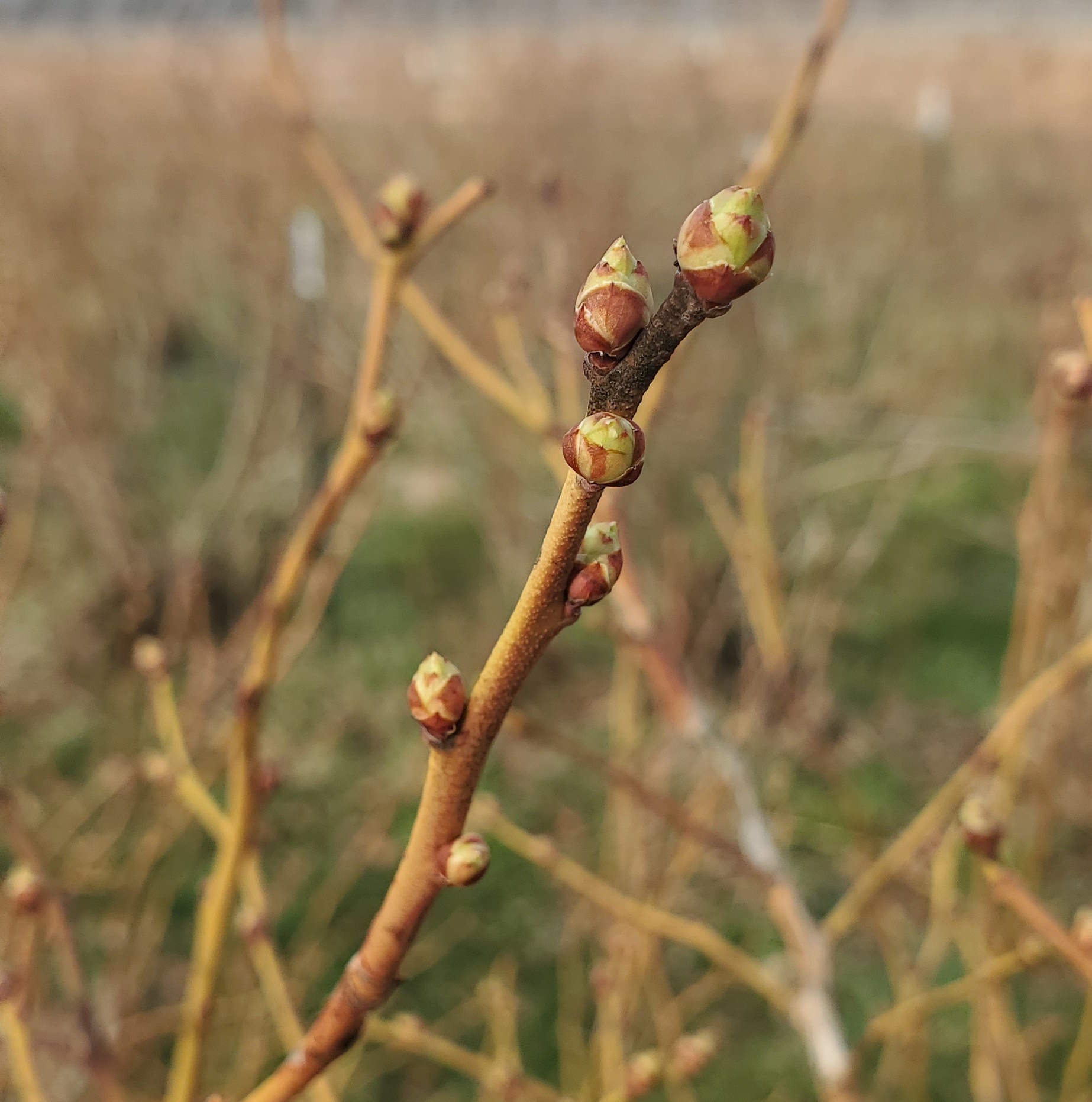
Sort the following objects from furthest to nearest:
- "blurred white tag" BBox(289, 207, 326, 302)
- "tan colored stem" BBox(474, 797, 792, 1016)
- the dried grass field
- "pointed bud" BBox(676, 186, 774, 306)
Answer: "blurred white tag" BBox(289, 207, 326, 302) < the dried grass field < "tan colored stem" BBox(474, 797, 792, 1016) < "pointed bud" BBox(676, 186, 774, 306)

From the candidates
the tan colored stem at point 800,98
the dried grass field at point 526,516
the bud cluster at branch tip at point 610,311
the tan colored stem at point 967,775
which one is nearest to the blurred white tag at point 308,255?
the dried grass field at point 526,516

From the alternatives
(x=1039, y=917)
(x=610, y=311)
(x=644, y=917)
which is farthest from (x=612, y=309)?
(x=644, y=917)

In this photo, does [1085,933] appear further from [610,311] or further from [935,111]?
[935,111]

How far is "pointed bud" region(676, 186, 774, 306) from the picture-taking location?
0.18 meters

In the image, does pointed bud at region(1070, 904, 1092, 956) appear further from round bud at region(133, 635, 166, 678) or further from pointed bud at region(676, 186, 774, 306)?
round bud at region(133, 635, 166, 678)

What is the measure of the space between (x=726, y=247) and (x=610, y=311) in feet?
0.08

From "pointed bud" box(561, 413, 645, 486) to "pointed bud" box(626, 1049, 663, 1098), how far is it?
1.62 feet

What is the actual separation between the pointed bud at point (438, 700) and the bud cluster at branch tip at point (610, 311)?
0.11 metres

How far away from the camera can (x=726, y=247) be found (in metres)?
0.18

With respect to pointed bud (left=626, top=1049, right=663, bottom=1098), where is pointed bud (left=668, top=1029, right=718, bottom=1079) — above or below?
above

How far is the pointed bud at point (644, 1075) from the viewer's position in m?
0.57

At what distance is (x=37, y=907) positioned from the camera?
1.64 ft

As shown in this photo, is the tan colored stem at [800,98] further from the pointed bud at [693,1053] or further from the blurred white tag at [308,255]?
the blurred white tag at [308,255]

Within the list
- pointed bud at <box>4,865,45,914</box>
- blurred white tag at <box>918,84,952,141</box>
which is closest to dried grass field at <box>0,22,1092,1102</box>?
blurred white tag at <box>918,84,952,141</box>
